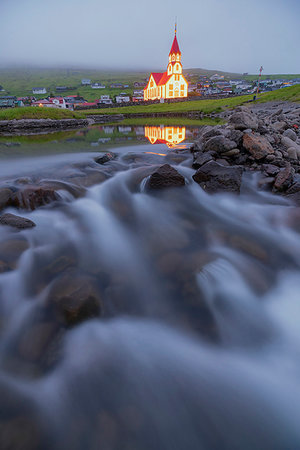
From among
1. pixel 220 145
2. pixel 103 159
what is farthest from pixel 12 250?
pixel 220 145

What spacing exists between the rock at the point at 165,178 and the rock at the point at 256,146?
2519 mm

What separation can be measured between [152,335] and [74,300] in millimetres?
989

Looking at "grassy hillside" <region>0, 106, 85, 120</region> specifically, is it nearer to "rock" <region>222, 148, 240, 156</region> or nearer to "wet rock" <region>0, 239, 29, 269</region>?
"rock" <region>222, 148, 240, 156</region>

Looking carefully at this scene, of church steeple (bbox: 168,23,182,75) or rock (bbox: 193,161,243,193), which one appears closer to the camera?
rock (bbox: 193,161,243,193)

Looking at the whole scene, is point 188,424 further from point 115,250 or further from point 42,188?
point 42,188

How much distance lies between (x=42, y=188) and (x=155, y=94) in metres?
107

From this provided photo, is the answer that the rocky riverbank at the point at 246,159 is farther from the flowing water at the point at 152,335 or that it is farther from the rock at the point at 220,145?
the flowing water at the point at 152,335

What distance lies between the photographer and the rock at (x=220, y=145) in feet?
24.2

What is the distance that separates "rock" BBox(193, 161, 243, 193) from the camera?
237 inches

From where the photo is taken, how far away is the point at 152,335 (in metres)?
2.83

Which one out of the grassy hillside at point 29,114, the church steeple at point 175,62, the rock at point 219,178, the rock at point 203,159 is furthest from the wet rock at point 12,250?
the church steeple at point 175,62

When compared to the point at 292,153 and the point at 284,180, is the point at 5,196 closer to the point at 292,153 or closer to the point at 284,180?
the point at 284,180

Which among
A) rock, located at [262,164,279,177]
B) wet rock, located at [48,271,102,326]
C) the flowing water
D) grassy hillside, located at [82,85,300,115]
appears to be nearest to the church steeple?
grassy hillside, located at [82,85,300,115]

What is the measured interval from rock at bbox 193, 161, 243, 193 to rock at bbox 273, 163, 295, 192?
3.10 feet
